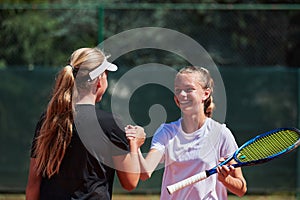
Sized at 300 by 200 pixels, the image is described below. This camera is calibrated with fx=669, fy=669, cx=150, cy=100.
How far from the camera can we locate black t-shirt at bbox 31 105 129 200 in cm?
359

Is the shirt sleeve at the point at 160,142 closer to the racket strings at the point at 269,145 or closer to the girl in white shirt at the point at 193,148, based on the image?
the girl in white shirt at the point at 193,148

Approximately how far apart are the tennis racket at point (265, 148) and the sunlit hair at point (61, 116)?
0.78m

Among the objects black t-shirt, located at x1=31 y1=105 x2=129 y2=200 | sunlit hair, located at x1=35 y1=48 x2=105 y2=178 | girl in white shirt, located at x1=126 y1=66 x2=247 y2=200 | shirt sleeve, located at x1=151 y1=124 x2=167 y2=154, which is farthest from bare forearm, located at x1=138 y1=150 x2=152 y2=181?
sunlit hair, located at x1=35 y1=48 x2=105 y2=178

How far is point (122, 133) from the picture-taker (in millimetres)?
3611

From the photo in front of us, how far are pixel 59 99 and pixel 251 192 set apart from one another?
5.63 m

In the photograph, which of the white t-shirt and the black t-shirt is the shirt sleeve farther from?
the black t-shirt

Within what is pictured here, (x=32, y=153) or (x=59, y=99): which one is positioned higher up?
(x=59, y=99)

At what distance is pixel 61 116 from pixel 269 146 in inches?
51.2

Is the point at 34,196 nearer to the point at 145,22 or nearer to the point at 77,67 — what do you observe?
the point at 77,67

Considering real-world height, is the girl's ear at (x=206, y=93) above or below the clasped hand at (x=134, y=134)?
above

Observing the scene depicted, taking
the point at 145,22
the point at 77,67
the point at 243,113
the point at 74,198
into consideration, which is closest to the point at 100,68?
the point at 77,67

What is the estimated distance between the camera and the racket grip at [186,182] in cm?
376

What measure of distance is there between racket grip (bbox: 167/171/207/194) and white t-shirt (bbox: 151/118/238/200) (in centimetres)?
16

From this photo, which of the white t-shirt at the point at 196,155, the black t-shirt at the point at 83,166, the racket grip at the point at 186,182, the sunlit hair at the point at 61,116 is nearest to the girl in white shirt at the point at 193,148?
the white t-shirt at the point at 196,155
